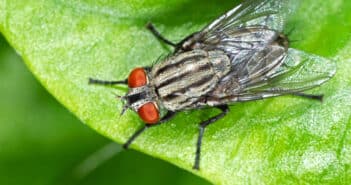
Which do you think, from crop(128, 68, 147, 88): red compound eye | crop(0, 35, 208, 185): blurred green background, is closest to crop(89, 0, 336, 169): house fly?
crop(128, 68, 147, 88): red compound eye

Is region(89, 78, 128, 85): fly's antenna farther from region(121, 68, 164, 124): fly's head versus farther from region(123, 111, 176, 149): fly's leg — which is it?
region(123, 111, 176, 149): fly's leg

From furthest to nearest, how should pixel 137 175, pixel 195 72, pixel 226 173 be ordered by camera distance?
pixel 137 175
pixel 195 72
pixel 226 173

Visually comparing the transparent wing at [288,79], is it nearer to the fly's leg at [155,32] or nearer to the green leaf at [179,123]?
the green leaf at [179,123]

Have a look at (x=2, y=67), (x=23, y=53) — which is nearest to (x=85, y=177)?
(x=2, y=67)

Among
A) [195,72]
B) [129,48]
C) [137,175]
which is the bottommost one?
[137,175]

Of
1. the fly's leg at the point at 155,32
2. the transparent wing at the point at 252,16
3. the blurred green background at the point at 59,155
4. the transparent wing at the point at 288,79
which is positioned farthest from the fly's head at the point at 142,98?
the blurred green background at the point at 59,155

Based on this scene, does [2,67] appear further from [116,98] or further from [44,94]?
[116,98]

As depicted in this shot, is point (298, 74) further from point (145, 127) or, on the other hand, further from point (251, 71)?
point (145, 127)
